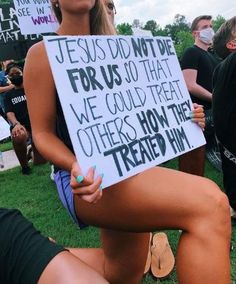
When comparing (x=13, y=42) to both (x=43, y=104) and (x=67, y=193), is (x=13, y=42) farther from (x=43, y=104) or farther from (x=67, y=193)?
(x=67, y=193)

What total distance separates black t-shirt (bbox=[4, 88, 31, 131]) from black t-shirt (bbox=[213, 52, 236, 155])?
156 inches

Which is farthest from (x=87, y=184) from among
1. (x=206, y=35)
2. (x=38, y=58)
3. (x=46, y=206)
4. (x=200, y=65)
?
(x=206, y=35)

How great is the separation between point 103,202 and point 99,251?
0.73m

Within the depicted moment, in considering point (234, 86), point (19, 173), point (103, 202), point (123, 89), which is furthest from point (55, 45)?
point (19, 173)

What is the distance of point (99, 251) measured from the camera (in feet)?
7.04

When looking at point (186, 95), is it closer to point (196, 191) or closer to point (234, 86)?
point (196, 191)

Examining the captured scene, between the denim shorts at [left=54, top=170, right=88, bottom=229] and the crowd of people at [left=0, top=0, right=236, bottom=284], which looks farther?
the denim shorts at [left=54, top=170, right=88, bottom=229]

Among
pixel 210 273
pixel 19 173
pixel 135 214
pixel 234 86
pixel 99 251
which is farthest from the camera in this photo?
pixel 19 173

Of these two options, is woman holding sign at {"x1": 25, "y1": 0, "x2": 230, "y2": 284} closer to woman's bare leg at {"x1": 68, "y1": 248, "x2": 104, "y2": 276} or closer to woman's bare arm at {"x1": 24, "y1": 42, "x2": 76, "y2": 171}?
woman's bare arm at {"x1": 24, "y1": 42, "x2": 76, "y2": 171}

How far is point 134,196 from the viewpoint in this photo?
4.73ft

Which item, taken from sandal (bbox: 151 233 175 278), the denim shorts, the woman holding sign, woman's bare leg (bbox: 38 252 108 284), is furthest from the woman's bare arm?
sandal (bbox: 151 233 175 278)

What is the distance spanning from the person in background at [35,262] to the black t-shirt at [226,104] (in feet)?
6.47

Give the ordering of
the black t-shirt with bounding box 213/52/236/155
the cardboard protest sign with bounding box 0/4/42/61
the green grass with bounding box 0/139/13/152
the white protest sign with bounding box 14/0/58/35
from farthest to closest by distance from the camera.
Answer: the green grass with bounding box 0/139/13/152 → the cardboard protest sign with bounding box 0/4/42/61 → the white protest sign with bounding box 14/0/58/35 → the black t-shirt with bounding box 213/52/236/155

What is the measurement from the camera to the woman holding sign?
1.36 meters
